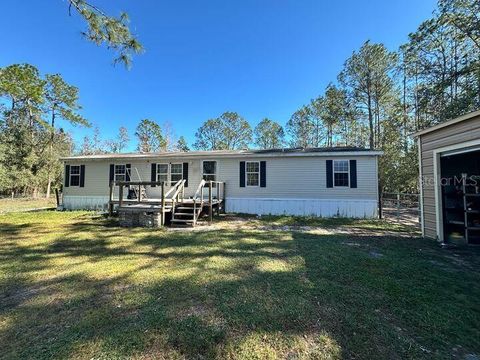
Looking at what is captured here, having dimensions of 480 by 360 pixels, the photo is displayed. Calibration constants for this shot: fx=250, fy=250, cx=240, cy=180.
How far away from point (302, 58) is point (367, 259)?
45.4ft

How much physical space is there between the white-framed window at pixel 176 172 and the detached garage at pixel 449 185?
32.9 feet

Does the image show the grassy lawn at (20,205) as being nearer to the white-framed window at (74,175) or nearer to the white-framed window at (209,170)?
the white-framed window at (74,175)

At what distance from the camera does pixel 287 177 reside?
1173 centimetres

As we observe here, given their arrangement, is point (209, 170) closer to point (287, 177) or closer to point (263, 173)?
point (263, 173)

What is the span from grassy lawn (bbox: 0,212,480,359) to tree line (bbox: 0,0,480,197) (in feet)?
27.9

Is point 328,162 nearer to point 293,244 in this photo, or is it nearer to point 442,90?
point 293,244

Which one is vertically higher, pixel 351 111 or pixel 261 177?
pixel 351 111

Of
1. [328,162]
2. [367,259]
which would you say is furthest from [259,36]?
[367,259]

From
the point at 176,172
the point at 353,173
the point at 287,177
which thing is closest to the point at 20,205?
the point at 176,172

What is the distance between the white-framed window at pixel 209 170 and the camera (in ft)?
41.2

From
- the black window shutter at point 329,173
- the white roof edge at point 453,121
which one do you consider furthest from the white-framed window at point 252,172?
the white roof edge at point 453,121

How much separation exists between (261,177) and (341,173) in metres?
3.60

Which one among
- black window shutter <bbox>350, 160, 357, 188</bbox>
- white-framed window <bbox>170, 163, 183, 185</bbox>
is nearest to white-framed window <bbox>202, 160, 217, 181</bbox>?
white-framed window <bbox>170, 163, 183, 185</bbox>

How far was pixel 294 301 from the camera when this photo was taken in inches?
125
